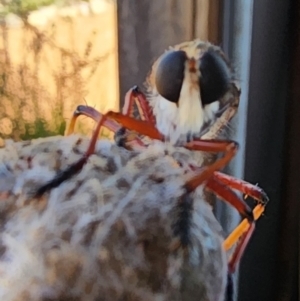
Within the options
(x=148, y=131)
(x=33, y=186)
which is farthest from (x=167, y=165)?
(x=33, y=186)

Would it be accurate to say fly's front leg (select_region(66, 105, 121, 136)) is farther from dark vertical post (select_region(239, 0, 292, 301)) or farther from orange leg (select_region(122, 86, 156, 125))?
dark vertical post (select_region(239, 0, 292, 301))

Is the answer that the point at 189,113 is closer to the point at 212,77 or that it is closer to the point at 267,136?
the point at 212,77

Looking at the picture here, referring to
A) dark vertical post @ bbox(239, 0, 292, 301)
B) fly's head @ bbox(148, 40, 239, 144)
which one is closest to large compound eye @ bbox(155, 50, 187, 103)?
fly's head @ bbox(148, 40, 239, 144)

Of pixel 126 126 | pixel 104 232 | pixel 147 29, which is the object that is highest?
pixel 147 29

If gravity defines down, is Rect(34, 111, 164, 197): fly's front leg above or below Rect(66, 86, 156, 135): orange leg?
below

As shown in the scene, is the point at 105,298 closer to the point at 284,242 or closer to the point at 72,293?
the point at 72,293

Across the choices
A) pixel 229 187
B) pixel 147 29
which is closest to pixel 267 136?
pixel 229 187
